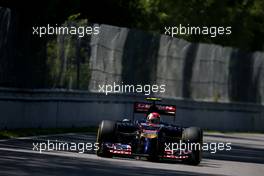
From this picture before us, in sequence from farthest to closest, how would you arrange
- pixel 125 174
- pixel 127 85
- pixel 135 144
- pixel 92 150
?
1. pixel 127 85
2. pixel 92 150
3. pixel 135 144
4. pixel 125 174

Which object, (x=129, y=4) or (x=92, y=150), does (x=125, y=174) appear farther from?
(x=129, y=4)

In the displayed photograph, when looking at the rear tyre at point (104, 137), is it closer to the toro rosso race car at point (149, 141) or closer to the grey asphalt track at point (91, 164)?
the toro rosso race car at point (149, 141)

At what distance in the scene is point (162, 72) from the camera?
40.9 m

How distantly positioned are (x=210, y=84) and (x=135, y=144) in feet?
75.9

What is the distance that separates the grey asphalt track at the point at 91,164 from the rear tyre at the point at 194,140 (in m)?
0.17

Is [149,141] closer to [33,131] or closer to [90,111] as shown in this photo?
[33,131]

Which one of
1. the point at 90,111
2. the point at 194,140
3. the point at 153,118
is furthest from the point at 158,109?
the point at 90,111

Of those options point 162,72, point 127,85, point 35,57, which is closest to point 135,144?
point 35,57

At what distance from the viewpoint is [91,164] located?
1897 centimetres

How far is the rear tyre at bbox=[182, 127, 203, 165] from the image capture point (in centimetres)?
2114

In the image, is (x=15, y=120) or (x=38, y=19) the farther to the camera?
(x=38, y=19)

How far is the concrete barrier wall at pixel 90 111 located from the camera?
91.6 ft

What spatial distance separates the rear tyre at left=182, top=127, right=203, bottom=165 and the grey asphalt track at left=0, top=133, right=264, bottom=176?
6.6 inches

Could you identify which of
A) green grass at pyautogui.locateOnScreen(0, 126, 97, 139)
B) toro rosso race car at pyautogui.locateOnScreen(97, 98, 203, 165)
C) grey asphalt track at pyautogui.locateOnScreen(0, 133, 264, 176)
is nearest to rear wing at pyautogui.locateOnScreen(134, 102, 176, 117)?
toro rosso race car at pyautogui.locateOnScreen(97, 98, 203, 165)
